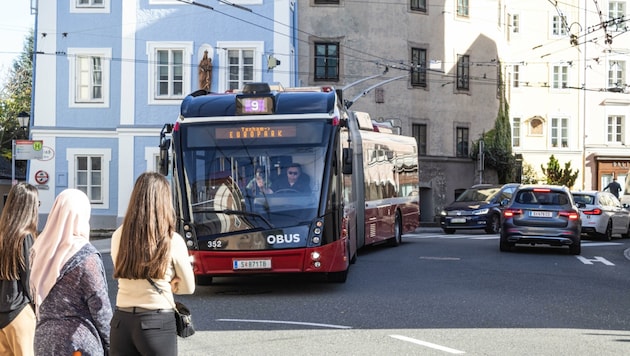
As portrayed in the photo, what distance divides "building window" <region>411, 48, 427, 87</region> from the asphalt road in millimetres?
26483

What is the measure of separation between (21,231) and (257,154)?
865 cm

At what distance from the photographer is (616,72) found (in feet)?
199

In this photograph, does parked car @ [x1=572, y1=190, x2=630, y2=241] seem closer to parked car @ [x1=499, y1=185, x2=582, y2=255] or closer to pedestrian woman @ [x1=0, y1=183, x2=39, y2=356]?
parked car @ [x1=499, y1=185, x2=582, y2=255]

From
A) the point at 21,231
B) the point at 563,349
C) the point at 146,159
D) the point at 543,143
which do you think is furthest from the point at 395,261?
the point at 543,143

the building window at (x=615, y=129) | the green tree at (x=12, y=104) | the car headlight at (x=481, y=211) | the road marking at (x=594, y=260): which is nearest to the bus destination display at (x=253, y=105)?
the road marking at (x=594, y=260)

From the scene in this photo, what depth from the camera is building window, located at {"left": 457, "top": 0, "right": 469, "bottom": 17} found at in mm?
49441

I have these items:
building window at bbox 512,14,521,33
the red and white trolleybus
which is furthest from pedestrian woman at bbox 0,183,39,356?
building window at bbox 512,14,521,33

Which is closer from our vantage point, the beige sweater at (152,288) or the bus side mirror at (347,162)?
the beige sweater at (152,288)

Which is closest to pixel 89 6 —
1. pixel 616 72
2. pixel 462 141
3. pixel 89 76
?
pixel 89 76

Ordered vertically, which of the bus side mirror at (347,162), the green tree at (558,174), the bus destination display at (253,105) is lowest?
the bus side mirror at (347,162)

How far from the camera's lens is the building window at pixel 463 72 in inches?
1948

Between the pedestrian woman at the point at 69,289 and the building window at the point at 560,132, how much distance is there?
56.0 meters

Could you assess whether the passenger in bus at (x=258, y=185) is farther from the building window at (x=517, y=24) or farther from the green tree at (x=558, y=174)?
the building window at (x=517, y=24)

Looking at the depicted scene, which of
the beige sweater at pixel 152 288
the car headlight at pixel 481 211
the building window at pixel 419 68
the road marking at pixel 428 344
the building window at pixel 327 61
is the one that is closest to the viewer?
the beige sweater at pixel 152 288
